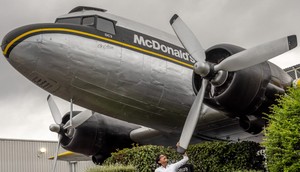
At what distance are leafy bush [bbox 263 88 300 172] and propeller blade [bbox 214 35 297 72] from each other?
0.94 meters

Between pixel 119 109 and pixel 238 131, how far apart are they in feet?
12.9

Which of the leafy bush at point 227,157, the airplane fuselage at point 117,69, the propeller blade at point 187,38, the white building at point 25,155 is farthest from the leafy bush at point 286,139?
the white building at point 25,155

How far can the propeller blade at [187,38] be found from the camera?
10180 millimetres

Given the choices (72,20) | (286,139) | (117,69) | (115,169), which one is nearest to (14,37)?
(72,20)

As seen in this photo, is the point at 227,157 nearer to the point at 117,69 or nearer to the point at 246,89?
the point at 246,89

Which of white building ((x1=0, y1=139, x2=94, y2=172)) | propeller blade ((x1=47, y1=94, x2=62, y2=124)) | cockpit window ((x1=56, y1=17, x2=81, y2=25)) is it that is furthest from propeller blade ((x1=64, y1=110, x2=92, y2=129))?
white building ((x1=0, y1=139, x2=94, y2=172))

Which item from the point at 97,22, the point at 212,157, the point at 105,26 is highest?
the point at 97,22

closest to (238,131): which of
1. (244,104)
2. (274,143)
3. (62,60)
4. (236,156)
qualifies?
(236,156)

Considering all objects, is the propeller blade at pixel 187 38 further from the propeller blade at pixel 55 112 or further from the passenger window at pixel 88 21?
the propeller blade at pixel 55 112

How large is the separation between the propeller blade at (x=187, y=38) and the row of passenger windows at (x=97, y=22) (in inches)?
65.8

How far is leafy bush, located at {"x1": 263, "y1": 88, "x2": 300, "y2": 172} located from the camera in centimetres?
786

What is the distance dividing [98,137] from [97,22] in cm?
527

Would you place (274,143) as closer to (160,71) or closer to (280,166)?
(280,166)

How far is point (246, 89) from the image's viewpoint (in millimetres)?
9172
